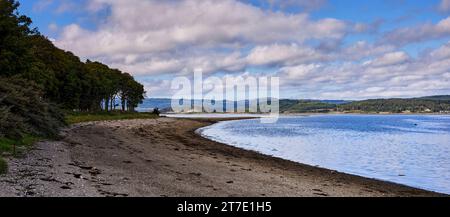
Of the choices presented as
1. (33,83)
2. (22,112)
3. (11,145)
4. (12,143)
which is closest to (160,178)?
(11,145)

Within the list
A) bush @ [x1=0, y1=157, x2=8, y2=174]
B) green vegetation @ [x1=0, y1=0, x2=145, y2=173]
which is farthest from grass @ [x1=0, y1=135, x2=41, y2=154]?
bush @ [x1=0, y1=157, x2=8, y2=174]

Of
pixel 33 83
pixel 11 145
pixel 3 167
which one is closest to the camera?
pixel 3 167

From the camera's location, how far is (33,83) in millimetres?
32312

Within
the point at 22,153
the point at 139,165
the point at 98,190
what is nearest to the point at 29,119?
the point at 22,153

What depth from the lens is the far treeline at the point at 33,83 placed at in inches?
1002

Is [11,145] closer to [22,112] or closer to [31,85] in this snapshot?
[22,112]

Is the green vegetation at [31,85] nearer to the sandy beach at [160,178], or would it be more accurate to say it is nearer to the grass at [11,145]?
the grass at [11,145]

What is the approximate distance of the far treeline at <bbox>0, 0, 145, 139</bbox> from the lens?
25444 millimetres

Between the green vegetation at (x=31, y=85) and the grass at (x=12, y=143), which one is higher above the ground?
the green vegetation at (x=31, y=85)

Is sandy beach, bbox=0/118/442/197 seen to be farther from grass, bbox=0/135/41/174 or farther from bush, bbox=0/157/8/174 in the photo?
grass, bbox=0/135/41/174

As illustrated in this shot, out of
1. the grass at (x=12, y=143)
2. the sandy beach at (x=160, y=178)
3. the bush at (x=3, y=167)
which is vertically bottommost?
the sandy beach at (x=160, y=178)

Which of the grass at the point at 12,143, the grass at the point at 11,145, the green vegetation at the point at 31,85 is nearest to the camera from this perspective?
the grass at the point at 11,145

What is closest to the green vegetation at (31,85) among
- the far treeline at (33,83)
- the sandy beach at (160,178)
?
the far treeline at (33,83)
